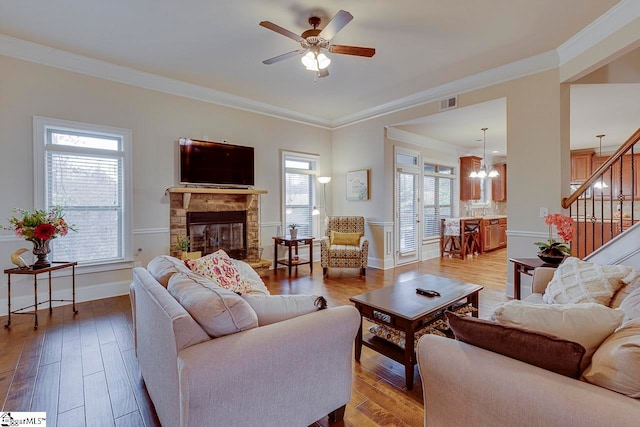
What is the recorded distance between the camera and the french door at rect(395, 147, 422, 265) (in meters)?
5.92

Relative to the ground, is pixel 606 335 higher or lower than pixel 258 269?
higher

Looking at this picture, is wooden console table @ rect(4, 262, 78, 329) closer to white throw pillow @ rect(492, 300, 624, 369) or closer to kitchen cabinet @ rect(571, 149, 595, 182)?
white throw pillow @ rect(492, 300, 624, 369)

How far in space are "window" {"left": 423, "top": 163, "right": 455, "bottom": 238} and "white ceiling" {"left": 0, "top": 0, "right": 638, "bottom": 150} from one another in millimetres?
2573

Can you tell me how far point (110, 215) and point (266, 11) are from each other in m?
3.24

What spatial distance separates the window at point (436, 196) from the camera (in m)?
6.87

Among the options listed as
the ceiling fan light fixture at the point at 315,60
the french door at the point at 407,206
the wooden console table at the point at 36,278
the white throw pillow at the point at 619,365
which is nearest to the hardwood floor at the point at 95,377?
the wooden console table at the point at 36,278

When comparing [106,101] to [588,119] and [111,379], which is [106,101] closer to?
[111,379]

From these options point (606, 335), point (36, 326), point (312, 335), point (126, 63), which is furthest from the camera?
point (126, 63)

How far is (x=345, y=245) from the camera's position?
211 inches

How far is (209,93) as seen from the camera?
15.5ft

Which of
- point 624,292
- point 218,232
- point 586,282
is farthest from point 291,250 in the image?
point 624,292

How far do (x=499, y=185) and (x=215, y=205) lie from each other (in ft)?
26.5

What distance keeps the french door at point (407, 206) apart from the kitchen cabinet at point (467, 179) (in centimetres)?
194

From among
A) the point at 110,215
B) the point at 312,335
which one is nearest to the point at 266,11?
the point at 312,335
